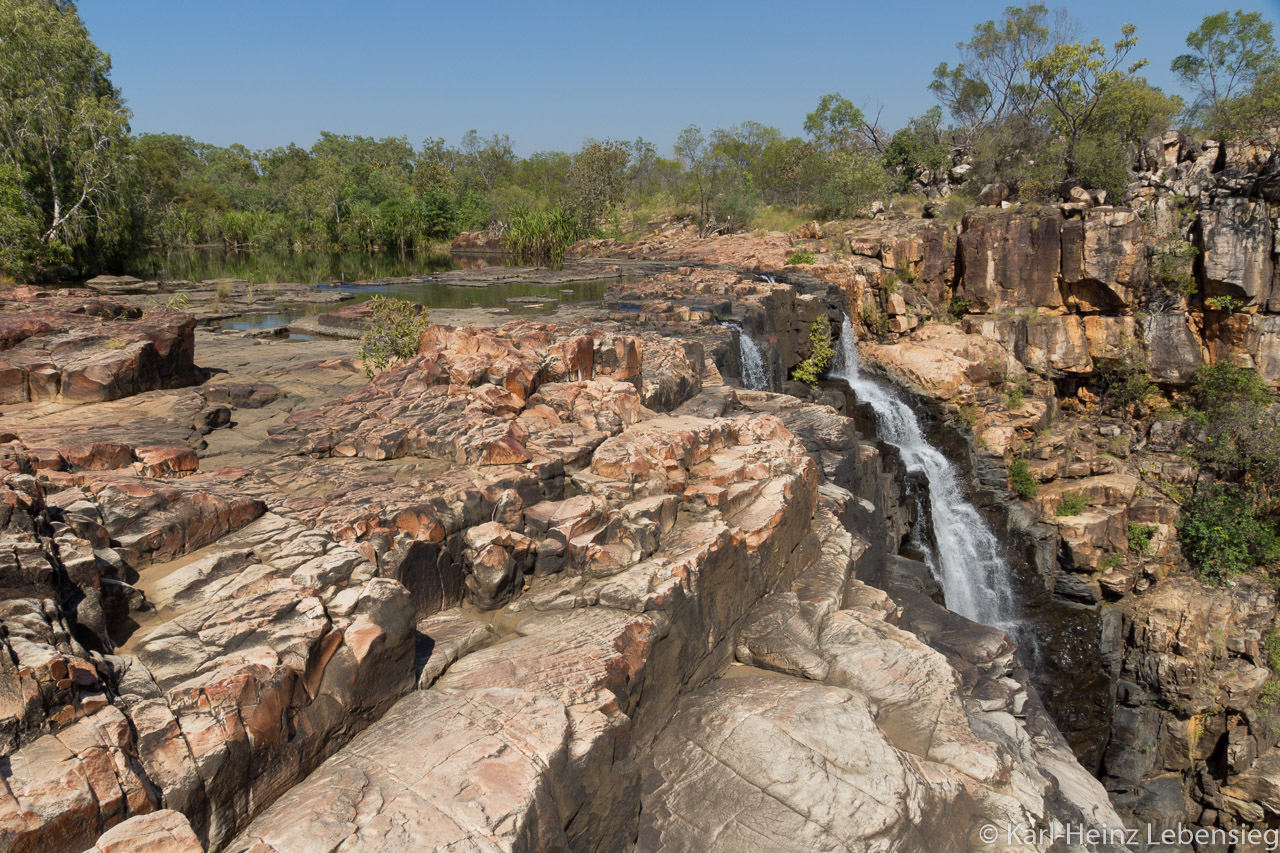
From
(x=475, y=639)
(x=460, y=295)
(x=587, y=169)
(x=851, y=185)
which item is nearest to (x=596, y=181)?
(x=587, y=169)

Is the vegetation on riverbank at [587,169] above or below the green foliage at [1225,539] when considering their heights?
above

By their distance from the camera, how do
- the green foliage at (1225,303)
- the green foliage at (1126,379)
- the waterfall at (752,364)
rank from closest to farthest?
1. the waterfall at (752,364)
2. the green foliage at (1225,303)
3. the green foliage at (1126,379)

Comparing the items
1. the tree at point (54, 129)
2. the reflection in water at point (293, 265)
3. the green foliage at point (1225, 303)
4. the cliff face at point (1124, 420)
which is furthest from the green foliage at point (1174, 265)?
the tree at point (54, 129)

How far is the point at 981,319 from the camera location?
1078 inches

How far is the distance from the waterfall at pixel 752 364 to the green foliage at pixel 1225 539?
12412 mm

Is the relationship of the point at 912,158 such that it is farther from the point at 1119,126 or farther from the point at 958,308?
the point at 958,308

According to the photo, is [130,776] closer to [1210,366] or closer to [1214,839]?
[1214,839]

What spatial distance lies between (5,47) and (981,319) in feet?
112

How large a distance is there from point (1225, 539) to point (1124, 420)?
7233 mm

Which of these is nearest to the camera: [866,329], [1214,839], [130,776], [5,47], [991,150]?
[130,776]

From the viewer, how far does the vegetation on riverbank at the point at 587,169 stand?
24.5 meters

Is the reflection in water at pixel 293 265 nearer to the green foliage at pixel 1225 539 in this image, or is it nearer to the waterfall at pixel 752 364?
the waterfall at pixel 752 364

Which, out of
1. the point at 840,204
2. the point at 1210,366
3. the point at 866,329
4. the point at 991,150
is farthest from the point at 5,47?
the point at 1210,366

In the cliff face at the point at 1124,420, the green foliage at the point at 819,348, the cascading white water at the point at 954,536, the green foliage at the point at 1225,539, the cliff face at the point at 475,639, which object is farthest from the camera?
the green foliage at the point at 819,348
